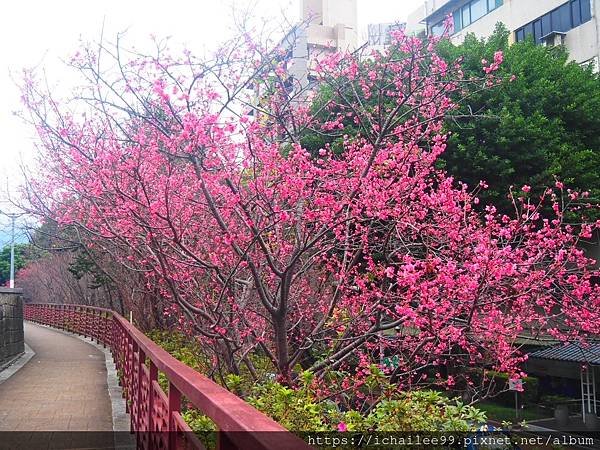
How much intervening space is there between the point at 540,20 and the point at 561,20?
1.03 meters

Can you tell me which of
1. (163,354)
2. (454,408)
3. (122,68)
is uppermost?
(122,68)

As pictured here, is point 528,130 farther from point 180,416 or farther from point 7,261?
point 7,261

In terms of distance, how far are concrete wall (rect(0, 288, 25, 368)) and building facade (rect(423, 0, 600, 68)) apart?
13.9 m

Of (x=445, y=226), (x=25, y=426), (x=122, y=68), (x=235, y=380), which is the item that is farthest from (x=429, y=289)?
(x=25, y=426)

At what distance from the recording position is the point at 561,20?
21.2 m

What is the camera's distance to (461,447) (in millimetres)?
4398

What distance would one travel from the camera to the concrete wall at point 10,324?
34.6ft

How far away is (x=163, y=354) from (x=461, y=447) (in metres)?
2.44

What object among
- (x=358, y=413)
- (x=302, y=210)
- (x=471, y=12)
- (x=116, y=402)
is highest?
(x=471, y=12)

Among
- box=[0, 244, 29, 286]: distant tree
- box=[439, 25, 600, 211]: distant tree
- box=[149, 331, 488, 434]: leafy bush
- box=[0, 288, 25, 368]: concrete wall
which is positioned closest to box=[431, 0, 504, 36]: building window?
box=[439, 25, 600, 211]: distant tree

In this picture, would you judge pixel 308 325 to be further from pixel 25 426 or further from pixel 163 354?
pixel 163 354

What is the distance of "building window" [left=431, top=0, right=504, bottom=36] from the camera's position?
2477 cm

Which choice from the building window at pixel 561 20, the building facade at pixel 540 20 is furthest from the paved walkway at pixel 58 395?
the building window at pixel 561 20

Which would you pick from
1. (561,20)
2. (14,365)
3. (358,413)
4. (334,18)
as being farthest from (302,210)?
(334,18)
